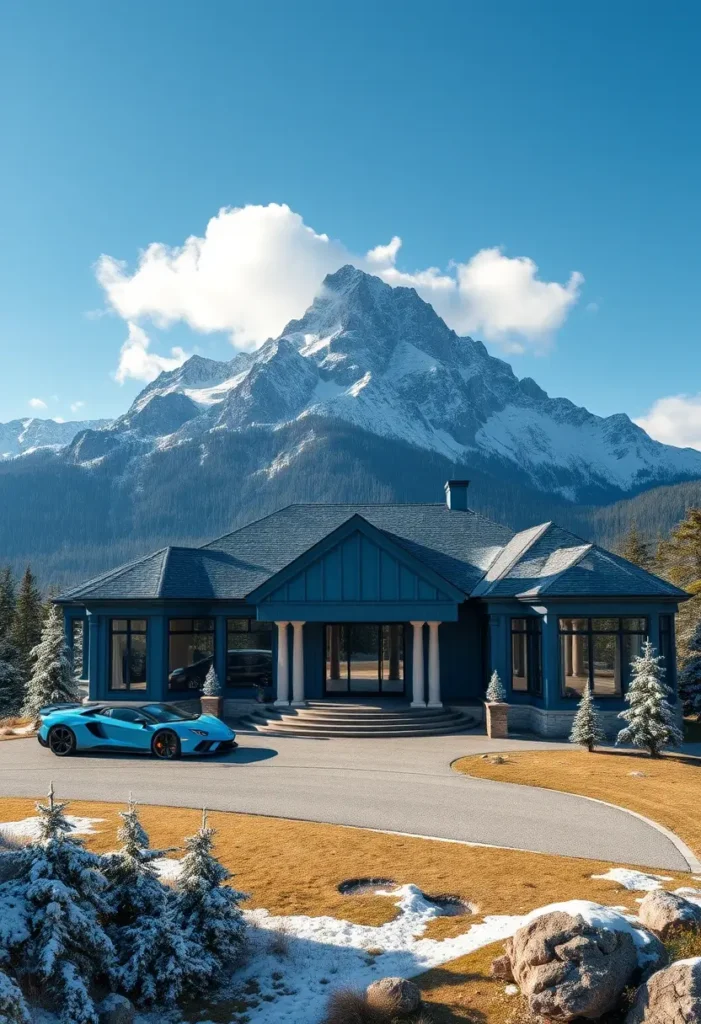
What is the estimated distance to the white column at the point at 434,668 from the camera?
79.8 feet

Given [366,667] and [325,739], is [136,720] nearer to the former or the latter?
[325,739]

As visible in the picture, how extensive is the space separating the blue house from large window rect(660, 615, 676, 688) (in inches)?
1.7

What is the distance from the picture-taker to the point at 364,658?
26188mm

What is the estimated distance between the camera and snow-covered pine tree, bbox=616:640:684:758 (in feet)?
62.3

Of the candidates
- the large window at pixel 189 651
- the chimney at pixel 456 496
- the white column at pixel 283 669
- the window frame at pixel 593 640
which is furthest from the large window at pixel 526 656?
the large window at pixel 189 651

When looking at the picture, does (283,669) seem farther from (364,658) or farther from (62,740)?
(62,740)

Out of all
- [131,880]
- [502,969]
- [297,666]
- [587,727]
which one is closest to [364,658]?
[297,666]

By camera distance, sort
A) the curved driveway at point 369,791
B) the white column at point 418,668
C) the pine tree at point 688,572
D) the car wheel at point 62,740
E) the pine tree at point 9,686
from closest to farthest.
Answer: the curved driveway at point 369,791, the car wheel at point 62,740, the white column at point 418,668, the pine tree at point 688,572, the pine tree at point 9,686

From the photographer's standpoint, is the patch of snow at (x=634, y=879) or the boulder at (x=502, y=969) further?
the patch of snow at (x=634, y=879)

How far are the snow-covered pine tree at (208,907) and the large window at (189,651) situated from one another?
59.3 feet

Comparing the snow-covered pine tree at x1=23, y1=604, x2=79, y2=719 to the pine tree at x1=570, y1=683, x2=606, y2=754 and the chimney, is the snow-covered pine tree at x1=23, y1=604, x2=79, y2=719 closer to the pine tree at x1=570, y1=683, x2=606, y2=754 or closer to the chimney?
the chimney

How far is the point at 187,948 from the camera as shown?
7.08 metres

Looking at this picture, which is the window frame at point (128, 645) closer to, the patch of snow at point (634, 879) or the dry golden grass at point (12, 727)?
the dry golden grass at point (12, 727)

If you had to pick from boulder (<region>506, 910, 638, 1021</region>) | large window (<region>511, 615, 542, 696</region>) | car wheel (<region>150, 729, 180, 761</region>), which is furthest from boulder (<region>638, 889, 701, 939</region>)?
large window (<region>511, 615, 542, 696</region>)
